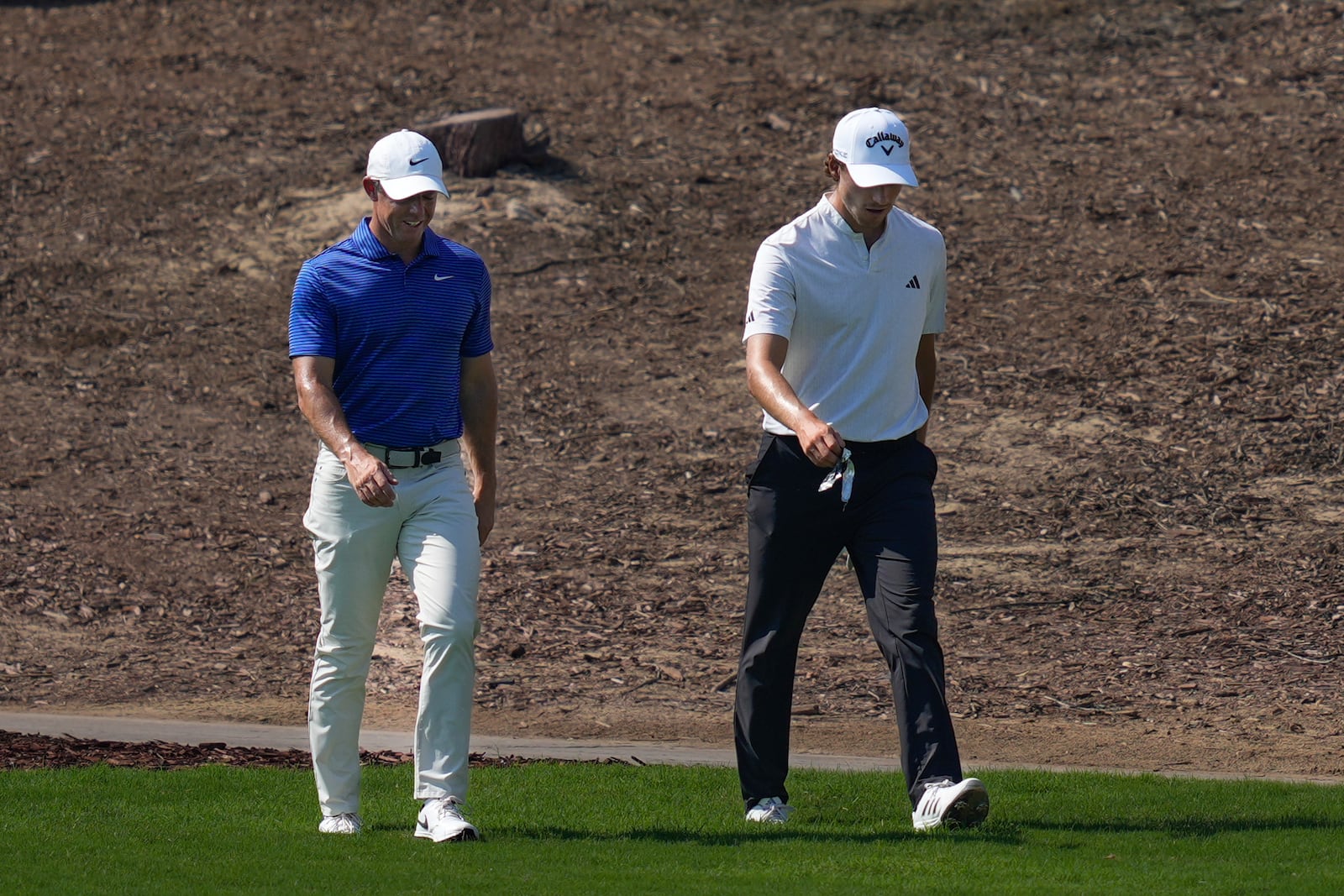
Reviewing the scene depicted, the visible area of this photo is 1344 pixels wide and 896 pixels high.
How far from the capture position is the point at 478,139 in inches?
602

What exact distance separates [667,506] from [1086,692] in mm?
3652

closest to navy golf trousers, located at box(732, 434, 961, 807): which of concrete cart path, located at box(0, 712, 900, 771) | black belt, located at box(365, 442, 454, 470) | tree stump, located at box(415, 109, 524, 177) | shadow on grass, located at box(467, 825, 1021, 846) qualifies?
shadow on grass, located at box(467, 825, 1021, 846)

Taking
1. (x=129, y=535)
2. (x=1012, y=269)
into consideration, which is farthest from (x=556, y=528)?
(x=1012, y=269)

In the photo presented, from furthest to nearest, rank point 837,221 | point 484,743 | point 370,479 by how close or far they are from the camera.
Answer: point 484,743 → point 837,221 → point 370,479

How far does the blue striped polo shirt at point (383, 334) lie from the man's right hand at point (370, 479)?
307 mm

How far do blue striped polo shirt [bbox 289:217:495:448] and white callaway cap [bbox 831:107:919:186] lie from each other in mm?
1377

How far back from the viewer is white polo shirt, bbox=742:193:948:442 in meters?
5.93

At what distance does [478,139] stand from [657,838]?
1028 cm

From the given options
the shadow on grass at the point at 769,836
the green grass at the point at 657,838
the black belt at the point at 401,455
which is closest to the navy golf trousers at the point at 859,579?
the shadow on grass at the point at 769,836

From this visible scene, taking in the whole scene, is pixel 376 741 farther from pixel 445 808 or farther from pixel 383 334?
pixel 383 334

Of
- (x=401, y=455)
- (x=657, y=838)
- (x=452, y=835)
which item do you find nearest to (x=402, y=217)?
(x=401, y=455)

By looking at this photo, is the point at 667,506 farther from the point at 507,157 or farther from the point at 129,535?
the point at 507,157

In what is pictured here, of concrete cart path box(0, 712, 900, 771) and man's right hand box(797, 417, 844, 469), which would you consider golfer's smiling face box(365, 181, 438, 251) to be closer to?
man's right hand box(797, 417, 844, 469)

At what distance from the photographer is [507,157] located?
15.6 metres
